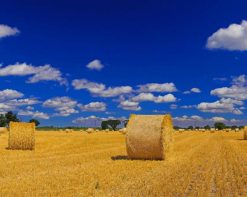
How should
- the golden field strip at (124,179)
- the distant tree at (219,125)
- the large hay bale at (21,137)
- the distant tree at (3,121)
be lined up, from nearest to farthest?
the golden field strip at (124,179) → the large hay bale at (21,137) → the distant tree at (3,121) → the distant tree at (219,125)

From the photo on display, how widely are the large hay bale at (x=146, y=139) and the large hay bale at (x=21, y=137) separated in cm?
848

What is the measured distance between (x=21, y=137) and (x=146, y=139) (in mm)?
9867

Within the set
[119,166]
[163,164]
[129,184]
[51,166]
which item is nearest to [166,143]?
[163,164]

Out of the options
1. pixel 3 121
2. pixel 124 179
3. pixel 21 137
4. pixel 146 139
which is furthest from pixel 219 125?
pixel 124 179

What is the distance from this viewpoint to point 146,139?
20266mm

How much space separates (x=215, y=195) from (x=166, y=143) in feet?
33.6

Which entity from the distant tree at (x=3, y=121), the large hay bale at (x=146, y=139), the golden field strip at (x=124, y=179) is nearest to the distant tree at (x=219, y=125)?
the distant tree at (x=3, y=121)

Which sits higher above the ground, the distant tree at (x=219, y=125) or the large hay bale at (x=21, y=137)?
the distant tree at (x=219, y=125)

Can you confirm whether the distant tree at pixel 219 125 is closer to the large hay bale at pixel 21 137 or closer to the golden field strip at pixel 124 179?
the large hay bale at pixel 21 137

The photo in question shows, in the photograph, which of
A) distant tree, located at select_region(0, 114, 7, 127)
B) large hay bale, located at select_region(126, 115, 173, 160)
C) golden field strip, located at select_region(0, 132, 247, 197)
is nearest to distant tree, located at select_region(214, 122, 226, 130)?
distant tree, located at select_region(0, 114, 7, 127)

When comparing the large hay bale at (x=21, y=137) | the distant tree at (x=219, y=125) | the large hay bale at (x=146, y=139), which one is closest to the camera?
the large hay bale at (x=146, y=139)

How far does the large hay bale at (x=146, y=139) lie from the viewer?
20.2m

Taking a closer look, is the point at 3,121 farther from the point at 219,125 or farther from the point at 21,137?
the point at 219,125

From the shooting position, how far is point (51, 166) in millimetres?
17031
